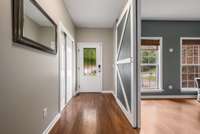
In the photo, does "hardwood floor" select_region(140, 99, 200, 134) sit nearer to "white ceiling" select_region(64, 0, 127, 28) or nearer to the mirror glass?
the mirror glass

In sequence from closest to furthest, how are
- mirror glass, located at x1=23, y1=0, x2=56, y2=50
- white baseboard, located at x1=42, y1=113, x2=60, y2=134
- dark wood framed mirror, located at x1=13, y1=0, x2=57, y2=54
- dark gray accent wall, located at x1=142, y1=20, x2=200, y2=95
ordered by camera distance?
dark wood framed mirror, located at x1=13, y1=0, x2=57, y2=54, mirror glass, located at x1=23, y1=0, x2=56, y2=50, white baseboard, located at x1=42, y1=113, x2=60, y2=134, dark gray accent wall, located at x1=142, y1=20, x2=200, y2=95

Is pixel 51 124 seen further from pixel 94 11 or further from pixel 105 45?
pixel 105 45

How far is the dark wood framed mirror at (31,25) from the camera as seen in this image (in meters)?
1.55

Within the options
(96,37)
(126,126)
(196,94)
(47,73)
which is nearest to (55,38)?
(47,73)

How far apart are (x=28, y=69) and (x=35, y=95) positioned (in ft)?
1.38

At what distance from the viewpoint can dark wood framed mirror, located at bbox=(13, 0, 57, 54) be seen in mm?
1549

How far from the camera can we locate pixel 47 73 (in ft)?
8.40

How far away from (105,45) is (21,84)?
4.85 metres

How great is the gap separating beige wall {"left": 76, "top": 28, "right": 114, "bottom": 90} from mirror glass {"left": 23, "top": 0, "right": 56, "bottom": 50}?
11.6 feet

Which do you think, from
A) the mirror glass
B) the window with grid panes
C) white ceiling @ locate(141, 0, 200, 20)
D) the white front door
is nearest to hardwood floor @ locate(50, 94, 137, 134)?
the mirror glass

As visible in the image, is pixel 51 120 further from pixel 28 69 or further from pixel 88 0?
pixel 88 0

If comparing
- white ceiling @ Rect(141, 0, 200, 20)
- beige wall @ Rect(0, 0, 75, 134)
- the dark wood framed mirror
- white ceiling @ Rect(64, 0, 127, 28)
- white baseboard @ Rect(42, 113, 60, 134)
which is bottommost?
white baseboard @ Rect(42, 113, 60, 134)

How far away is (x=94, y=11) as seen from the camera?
4441 millimetres

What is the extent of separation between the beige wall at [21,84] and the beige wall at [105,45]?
140 inches
